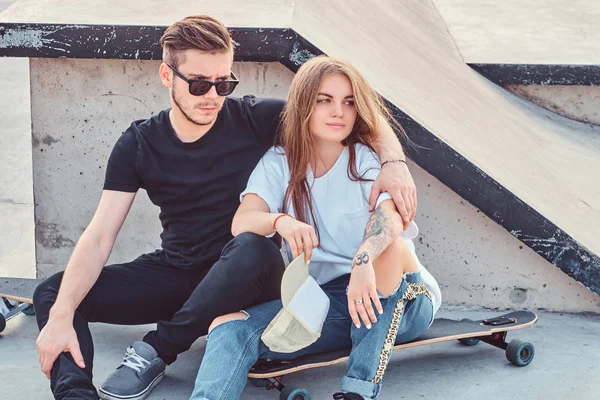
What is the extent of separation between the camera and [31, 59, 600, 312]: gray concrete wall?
374 centimetres

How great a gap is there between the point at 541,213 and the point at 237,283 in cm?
146

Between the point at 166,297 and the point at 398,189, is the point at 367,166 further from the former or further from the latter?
the point at 166,297

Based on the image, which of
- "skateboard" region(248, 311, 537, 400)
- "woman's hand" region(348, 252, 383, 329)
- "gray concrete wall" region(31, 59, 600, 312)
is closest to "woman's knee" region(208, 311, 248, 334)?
"skateboard" region(248, 311, 537, 400)

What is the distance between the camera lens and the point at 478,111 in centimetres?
457

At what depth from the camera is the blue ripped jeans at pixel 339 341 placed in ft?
8.62

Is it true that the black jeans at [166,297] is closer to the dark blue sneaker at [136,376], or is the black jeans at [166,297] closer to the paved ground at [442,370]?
the dark blue sneaker at [136,376]

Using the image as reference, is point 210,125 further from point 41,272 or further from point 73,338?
point 41,272

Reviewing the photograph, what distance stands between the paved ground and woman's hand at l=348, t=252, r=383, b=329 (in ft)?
1.50

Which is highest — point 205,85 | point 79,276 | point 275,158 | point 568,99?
point 205,85

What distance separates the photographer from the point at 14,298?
3.61 m

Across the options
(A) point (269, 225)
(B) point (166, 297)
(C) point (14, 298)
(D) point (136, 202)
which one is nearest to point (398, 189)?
(A) point (269, 225)

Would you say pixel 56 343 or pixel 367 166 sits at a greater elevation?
pixel 367 166

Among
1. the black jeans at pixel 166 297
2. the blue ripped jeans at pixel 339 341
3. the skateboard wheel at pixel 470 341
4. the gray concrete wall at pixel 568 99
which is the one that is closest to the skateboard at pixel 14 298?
the black jeans at pixel 166 297

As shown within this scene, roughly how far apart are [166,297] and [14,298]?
2.84 ft
